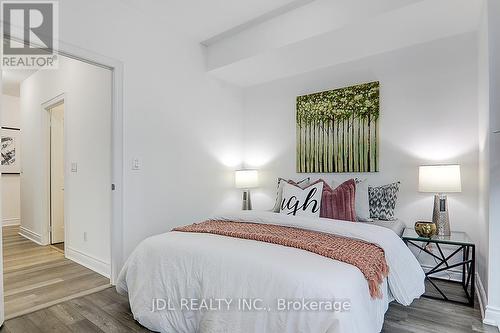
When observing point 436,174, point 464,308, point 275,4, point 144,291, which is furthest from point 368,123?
point 144,291

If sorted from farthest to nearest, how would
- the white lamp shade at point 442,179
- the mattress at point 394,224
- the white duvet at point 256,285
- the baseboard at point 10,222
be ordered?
1. the baseboard at point 10,222
2. the mattress at point 394,224
3. the white lamp shade at point 442,179
4. the white duvet at point 256,285

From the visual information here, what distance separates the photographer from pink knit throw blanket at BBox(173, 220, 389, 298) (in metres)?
1.59

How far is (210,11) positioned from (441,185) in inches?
107

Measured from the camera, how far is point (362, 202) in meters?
2.93

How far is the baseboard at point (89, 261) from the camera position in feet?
10.0

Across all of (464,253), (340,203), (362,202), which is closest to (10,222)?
(340,203)

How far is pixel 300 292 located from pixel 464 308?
1.66 m

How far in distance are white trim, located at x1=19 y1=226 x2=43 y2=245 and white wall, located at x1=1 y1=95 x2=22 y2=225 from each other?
1.28m

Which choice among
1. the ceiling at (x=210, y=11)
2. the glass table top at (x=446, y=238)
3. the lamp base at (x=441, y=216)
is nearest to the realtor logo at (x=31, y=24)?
the ceiling at (x=210, y=11)

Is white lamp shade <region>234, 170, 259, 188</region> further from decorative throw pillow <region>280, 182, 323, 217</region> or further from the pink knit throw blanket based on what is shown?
the pink knit throw blanket

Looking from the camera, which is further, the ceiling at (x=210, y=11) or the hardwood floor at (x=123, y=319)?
the ceiling at (x=210, y=11)

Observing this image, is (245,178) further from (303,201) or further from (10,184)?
(10,184)

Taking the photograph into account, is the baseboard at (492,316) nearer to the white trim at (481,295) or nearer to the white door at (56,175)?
the white trim at (481,295)

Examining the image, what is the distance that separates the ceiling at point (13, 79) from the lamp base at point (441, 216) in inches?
216
